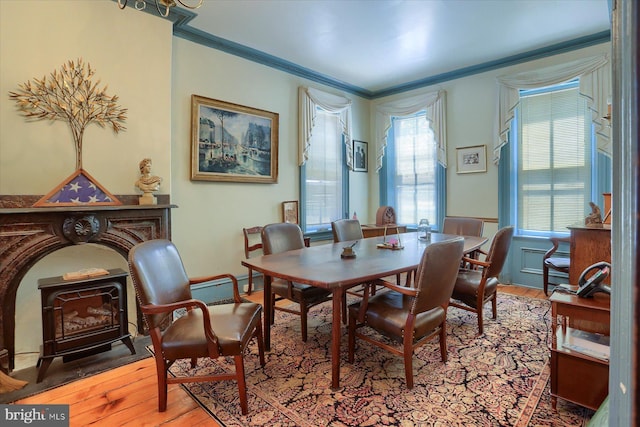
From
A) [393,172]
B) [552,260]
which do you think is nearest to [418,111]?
[393,172]

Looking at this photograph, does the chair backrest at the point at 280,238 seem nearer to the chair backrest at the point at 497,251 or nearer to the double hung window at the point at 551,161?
the chair backrest at the point at 497,251

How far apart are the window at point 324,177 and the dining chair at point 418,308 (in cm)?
261

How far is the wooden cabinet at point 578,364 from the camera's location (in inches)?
64.0

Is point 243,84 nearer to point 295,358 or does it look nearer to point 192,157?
point 192,157

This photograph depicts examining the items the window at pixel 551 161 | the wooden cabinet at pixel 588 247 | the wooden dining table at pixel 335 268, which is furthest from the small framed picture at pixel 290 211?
the wooden cabinet at pixel 588 247

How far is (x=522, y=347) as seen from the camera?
258 cm

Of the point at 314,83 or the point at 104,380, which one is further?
the point at 314,83

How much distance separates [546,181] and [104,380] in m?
4.96

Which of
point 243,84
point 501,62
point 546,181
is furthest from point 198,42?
point 546,181

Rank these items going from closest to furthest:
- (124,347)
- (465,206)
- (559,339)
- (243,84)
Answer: (559,339), (124,347), (243,84), (465,206)

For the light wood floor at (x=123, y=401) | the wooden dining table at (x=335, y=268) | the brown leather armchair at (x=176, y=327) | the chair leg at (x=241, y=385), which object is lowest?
the light wood floor at (x=123, y=401)

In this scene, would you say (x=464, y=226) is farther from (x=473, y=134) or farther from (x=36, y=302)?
(x=36, y=302)

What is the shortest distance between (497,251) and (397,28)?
250cm

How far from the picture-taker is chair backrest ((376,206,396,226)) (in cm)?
521
